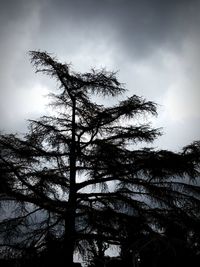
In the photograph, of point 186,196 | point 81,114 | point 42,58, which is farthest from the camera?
point 81,114

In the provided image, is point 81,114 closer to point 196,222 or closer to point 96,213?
point 96,213

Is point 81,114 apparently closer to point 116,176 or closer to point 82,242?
point 116,176

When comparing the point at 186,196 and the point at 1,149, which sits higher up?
the point at 1,149

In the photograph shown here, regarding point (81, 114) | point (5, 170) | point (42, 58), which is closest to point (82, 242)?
point (5, 170)

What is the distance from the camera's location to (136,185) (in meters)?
10.6

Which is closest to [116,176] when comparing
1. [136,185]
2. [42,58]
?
[136,185]

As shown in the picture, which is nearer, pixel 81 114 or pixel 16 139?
pixel 16 139

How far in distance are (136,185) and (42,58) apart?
594cm

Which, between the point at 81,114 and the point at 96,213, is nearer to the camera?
the point at 96,213

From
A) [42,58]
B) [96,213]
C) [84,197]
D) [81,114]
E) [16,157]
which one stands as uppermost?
[42,58]

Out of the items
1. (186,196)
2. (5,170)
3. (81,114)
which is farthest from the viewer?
(81,114)

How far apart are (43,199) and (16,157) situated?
5.96ft

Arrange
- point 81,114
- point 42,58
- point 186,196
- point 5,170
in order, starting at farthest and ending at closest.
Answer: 1. point 81,114
2. point 42,58
3. point 186,196
4. point 5,170

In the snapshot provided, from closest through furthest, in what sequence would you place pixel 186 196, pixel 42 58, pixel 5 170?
pixel 5 170 < pixel 186 196 < pixel 42 58
